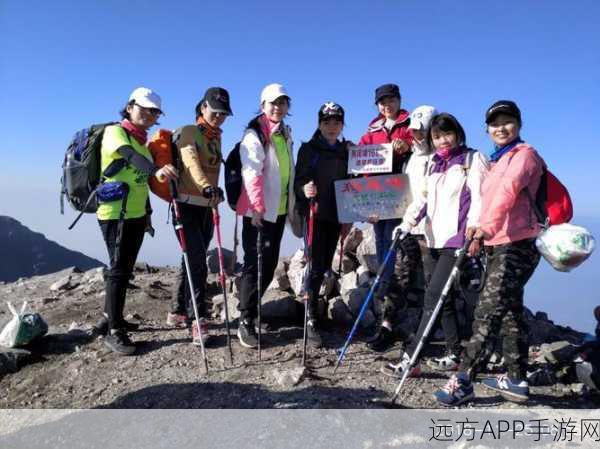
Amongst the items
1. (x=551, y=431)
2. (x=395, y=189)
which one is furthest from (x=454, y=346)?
(x=395, y=189)

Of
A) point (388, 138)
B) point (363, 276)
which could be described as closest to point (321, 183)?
point (388, 138)

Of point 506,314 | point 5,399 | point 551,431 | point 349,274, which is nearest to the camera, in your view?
point 551,431

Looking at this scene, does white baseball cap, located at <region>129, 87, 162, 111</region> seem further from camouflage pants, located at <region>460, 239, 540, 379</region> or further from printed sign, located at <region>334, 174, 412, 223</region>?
camouflage pants, located at <region>460, 239, 540, 379</region>

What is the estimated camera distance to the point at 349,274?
9.24 meters

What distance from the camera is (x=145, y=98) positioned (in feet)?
19.6

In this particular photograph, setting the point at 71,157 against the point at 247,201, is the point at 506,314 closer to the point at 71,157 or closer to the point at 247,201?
the point at 247,201

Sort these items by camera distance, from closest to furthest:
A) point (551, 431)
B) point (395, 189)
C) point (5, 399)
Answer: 1. point (551, 431)
2. point (5, 399)
3. point (395, 189)

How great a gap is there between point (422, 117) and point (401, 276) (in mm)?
2329

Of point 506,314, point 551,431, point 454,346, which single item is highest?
point 506,314

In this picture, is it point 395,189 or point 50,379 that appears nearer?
point 50,379

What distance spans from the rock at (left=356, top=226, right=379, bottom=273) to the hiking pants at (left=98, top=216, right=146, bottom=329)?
191 inches

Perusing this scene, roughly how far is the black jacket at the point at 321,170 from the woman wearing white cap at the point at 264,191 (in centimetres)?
17

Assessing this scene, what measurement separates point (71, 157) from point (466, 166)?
210 inches

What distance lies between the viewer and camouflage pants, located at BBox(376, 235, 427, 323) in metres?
6.35
